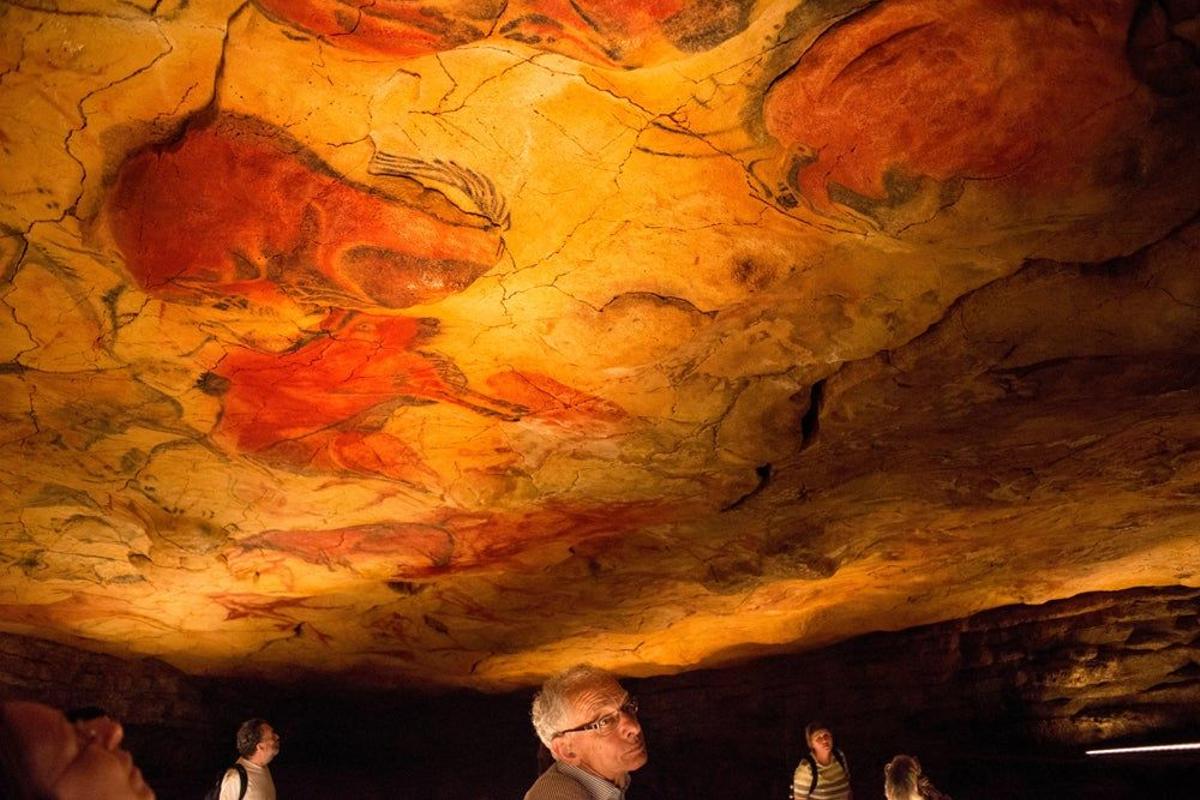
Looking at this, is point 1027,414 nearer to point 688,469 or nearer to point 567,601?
point 688,469

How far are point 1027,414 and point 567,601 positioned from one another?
3.37 m

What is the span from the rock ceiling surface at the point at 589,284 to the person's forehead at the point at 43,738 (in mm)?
1559

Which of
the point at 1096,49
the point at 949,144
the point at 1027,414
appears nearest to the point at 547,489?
the point at 1027,414

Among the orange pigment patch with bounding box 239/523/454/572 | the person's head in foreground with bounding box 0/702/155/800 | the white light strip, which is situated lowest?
the white light strip

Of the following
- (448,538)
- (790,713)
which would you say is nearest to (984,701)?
(790,713)

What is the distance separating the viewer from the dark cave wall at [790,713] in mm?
5059

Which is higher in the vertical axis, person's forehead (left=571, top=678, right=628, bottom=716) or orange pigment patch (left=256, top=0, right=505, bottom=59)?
orange pigment patch (left=256, top=0, right=505, bottom=59)

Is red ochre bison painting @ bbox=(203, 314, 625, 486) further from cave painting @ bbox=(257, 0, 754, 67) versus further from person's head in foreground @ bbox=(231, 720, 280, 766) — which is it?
person's head in foreground @ bbox=(231, 720, 280, 766)

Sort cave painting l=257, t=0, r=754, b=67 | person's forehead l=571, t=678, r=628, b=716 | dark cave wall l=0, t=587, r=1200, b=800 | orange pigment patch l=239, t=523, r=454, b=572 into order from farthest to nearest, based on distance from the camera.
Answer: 1. dark cave wall l=0, t=587, r=1200, b=800
2. orange pigment patch l=239, t=523, r=454, b=572
3. person's forehead l=571, t=678, r=628, b=716
4. cave painting l=257, t=0, r=754, b=67

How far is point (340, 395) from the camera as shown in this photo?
3197mm

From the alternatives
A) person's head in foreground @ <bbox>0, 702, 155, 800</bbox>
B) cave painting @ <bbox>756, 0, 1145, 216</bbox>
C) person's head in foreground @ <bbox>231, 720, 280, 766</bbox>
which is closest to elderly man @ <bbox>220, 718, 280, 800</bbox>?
person's head in foreground @ <bbox>231, 720, 280, 766</bbox>

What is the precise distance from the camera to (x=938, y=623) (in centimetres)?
Result: 616

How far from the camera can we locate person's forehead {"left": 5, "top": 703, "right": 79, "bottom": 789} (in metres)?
1.01

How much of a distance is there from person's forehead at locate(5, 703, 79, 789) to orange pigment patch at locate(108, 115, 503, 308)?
62.3 inches
